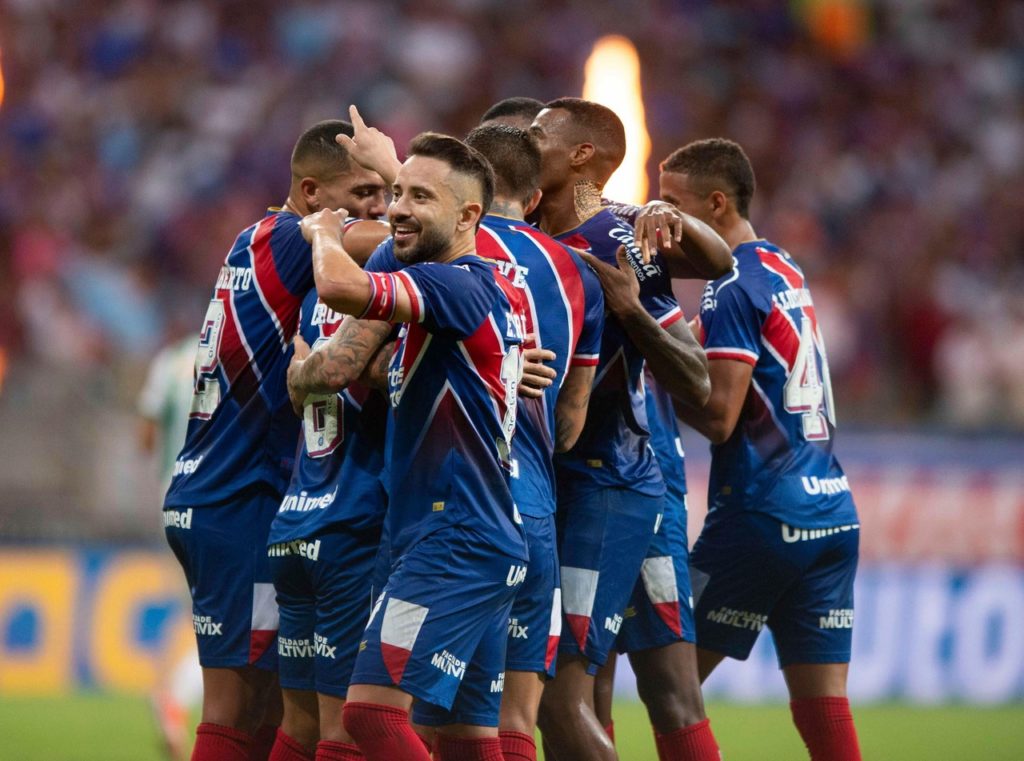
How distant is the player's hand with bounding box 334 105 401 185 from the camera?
6.09 meters

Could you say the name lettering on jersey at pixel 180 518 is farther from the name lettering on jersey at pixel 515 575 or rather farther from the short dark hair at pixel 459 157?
the short dark hair at pixel 459 157

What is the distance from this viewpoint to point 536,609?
5.88 m

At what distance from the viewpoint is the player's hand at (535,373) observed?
18.9ft

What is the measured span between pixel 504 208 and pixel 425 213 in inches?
23.9

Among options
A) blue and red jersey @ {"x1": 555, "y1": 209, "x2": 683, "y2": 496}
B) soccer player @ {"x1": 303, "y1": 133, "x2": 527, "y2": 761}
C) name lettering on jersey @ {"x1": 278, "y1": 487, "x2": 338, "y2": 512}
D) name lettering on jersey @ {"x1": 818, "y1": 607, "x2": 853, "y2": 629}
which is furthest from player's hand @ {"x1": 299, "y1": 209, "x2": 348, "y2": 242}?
name lettering on jersey @ {"x1": 818, "y1": 607, "x2": 853, "y2": 629}

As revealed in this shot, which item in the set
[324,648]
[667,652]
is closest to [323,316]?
[324,648]

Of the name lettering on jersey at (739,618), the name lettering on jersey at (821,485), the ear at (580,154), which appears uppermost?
the ear at (580,154)

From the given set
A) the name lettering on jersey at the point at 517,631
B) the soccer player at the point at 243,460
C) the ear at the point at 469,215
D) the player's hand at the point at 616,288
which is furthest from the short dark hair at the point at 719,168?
the name lettering on jersey at the point at 517,631

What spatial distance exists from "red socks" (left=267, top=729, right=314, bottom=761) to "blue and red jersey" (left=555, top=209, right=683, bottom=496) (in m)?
1.43

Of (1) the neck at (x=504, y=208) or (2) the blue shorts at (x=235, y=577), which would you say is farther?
(2) the blue shorts at (x=235, y=577)

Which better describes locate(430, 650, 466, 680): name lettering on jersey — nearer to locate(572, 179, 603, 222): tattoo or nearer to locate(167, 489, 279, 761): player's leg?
locate(167, 489, 279, 761): player's leg

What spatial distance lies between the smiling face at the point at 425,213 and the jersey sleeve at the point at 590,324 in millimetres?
771

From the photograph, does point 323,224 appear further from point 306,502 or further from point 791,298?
point 791,298

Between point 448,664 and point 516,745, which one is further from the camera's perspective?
point 516,745
